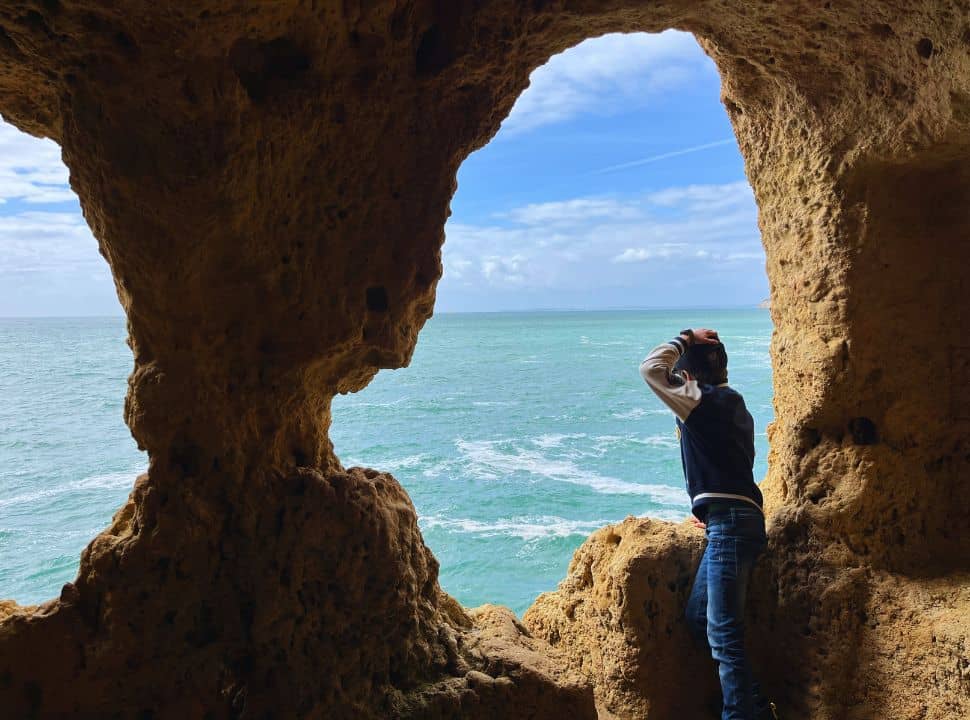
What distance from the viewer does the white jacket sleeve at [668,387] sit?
2.68m

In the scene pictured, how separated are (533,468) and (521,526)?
4.19 metres

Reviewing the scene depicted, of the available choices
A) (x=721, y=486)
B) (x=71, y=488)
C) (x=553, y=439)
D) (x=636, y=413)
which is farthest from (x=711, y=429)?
(x=636, y=413)

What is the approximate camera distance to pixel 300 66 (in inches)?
91.0

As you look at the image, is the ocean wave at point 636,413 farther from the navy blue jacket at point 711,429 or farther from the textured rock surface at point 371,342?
the navy blue jacket at point 711,429

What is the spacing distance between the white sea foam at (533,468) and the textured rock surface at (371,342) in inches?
449

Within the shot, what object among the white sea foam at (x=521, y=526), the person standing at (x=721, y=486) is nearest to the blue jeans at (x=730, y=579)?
the person standing at (x=721, y=486)

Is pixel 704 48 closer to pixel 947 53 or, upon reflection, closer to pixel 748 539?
pixel 947 53

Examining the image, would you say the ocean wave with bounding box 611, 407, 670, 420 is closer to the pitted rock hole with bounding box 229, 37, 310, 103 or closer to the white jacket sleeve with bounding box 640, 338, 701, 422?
the white jacket sleeve with bounding box 640, 338, 701, 422

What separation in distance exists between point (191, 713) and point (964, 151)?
140 inches

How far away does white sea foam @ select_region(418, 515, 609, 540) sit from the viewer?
1256 cm

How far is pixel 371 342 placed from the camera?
8.37 ft

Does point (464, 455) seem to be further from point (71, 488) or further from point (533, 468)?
point (71, 488)

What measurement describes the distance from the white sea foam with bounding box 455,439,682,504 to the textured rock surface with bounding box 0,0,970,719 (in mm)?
11409

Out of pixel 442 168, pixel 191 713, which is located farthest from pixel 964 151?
pixel 191 713
